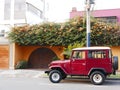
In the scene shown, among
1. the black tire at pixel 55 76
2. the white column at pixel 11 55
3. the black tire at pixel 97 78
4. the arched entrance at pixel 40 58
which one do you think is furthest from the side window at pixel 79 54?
the arched entrance at pixel 40 58

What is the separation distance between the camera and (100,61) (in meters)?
15.2

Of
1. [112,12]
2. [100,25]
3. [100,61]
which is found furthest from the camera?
[112,12]

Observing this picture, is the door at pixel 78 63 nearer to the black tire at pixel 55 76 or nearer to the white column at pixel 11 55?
the black tire at pixel 55 76

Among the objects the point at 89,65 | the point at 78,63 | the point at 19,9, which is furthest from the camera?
the point at 19,9

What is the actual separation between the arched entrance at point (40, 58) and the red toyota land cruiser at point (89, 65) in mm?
10267

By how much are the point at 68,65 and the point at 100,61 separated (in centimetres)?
186

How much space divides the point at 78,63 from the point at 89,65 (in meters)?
0.64

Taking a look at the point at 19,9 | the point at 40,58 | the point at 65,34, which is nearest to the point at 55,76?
the point at 65,34

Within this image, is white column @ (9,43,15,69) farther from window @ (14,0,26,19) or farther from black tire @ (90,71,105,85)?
window @ (14,0,26,19)

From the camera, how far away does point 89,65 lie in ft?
50.3

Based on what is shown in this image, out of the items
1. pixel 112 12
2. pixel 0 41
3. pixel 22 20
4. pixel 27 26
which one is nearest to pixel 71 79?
pixel 27 26

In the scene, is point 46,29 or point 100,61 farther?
point 46,29

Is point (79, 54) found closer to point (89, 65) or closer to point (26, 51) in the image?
point (89, 65)

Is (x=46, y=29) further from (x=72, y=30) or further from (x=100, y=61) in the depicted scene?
(x=100, y=61)
